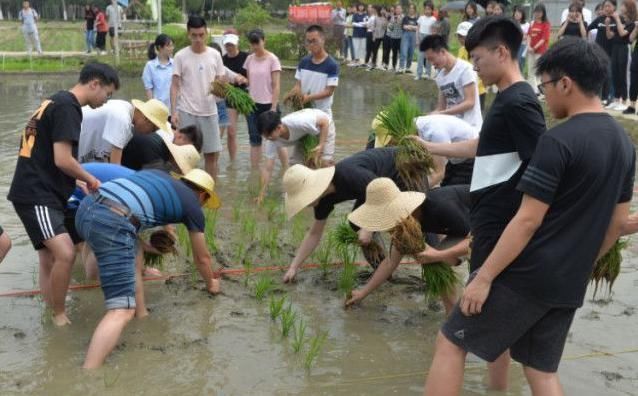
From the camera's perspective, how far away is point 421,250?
4133 mm

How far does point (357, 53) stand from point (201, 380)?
18.1 meters

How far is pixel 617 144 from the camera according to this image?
2711mm

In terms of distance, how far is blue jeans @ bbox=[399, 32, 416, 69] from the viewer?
57.1 feet

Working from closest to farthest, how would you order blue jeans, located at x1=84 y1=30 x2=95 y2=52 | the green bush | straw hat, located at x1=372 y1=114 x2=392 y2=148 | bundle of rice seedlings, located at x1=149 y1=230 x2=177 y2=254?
bundle of rice seedlings, located at x1=149 y1=230 x2=177 y2=254 < straw hat, located at x1=372 y1=114 x2=392 y2=148 < blue jeans, located at x1=84 y1=30 x2=95 y2=52 < the green bush

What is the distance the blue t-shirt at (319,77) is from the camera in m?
7.73

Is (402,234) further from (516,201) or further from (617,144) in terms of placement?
(617,144)

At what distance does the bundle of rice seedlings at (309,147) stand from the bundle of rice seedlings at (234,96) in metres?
1.33

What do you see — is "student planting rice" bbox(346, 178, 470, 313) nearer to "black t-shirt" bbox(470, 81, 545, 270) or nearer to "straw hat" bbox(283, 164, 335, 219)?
"straw hat" bbox(283, 164, 335, 219)

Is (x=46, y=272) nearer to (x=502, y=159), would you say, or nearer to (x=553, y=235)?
(x=502, y=159)

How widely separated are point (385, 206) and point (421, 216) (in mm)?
255

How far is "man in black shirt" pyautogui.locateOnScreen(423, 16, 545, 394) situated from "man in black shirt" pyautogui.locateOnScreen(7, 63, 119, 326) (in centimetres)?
241

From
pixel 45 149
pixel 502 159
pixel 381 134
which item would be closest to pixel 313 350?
pixel 502 159

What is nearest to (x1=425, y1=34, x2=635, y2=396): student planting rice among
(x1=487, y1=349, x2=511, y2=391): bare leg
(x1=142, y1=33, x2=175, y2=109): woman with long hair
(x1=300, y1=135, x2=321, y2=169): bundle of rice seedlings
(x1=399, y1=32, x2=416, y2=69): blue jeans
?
(x1=487, y1=349, x2=511, y2=391): bare leg

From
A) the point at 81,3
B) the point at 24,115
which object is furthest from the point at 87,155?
the point at 81,3
